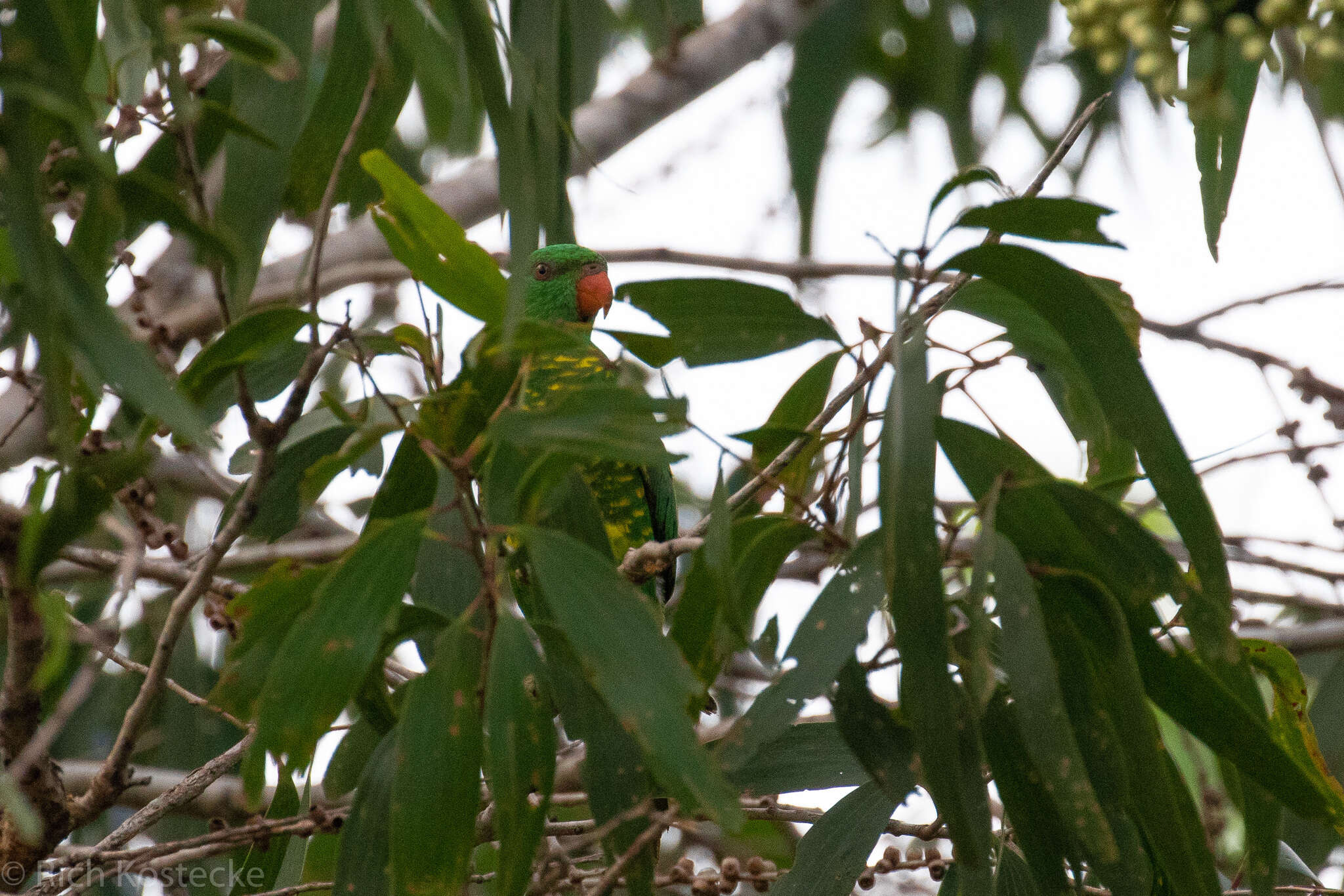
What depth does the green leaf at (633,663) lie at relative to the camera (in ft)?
2.40

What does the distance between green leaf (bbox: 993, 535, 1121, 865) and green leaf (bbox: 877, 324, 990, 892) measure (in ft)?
0.16

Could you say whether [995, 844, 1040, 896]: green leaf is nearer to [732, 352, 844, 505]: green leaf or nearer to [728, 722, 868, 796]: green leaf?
[728, 722, 868, 796]: green leaf

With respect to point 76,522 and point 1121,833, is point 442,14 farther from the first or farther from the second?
point 1121,833

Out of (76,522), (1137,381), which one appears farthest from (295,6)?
(1137,381)

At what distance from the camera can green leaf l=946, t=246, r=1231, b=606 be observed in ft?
2.65

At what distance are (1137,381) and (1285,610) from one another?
2.07 meters

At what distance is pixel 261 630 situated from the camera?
0.90 meters

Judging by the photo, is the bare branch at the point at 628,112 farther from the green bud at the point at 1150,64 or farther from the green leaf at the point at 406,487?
the green bud at the point at 1150,64

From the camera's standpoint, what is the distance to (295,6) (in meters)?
1.01

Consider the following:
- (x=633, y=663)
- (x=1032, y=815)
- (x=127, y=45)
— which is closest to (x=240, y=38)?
(x=633, y=663)

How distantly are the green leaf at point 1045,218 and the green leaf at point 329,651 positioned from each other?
1.64 feet

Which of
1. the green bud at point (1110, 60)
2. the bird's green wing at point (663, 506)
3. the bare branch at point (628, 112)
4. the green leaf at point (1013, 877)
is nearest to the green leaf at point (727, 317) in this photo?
the green bud at point (1110, 60)

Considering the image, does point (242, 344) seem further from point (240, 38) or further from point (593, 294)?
point (593, 294)

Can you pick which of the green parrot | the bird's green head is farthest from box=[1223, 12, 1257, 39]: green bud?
the bird's green head
